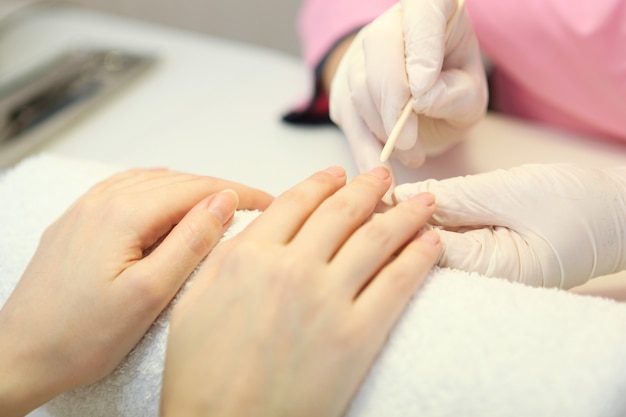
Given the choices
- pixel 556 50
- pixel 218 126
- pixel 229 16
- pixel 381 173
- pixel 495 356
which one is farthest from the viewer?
pixel 229 16

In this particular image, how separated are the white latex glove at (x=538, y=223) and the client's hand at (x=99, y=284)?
0.18 metres

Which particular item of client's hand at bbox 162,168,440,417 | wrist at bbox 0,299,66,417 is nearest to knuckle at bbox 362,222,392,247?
client's hand at bbox 162,168,440,417

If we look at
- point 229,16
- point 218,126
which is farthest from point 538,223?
point 229,16

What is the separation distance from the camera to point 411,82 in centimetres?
52

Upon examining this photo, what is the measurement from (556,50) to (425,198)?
0.33 meters

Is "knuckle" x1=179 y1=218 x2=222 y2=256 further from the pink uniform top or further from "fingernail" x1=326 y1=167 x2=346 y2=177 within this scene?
the pink uniform top

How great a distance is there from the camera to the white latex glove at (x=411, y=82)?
524 millimetres

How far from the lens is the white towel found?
37cm

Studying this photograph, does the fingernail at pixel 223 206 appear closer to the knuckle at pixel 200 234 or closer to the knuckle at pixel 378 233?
the knuckle at pixel 200 234

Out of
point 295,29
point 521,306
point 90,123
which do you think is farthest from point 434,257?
point 295,29

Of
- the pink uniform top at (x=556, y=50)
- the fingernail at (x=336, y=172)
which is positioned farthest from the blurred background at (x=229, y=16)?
the fingernail at (x=336, y=172)

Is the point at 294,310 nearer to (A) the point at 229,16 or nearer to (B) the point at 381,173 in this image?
(B) the point at 381,173

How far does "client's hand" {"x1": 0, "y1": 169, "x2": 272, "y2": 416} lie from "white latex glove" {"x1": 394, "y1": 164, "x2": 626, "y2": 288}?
18 cm

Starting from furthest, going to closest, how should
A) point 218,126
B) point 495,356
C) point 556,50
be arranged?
point 218,126 → point 556,50 → point 495,356
